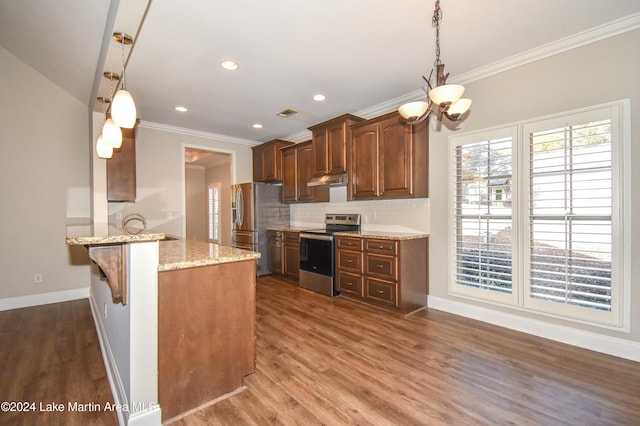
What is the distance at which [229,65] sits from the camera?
2.91 m

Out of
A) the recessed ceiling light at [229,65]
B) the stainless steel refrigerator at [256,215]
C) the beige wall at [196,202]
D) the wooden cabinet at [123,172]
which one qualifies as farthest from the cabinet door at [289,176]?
the beige wall at [196,202]

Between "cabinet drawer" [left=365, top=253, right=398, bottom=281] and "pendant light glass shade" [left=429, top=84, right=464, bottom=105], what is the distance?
6.35ft

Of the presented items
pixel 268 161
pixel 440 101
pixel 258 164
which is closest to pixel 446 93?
pixel 440 101

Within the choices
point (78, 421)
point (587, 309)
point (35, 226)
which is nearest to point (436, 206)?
point (587, 309)

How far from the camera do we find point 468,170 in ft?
10.6

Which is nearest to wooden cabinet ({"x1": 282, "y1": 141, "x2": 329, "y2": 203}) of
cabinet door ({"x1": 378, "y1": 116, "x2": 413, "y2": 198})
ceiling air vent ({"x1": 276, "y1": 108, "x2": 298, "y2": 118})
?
ceiling air vent ({"x1": 276, "y1": 108, "x2": 298, "y2": 118})

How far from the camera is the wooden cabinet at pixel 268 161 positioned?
550 cm

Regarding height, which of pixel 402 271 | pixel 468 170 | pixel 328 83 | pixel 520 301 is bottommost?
pixel 520 301

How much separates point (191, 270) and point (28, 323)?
2929 millimetres

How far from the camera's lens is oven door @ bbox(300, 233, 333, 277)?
160 inches

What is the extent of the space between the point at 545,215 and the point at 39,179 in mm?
5982

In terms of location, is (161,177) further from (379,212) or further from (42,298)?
(379,212)

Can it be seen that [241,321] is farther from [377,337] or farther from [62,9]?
[62,9]

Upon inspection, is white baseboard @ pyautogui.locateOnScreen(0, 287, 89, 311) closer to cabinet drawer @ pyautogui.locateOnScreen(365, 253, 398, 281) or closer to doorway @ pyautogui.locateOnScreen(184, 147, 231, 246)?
doorway @ pyautogui.locateOnScreen(184, 147, 231, 246)
